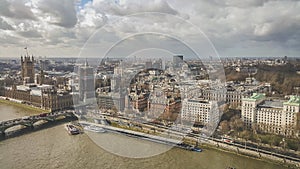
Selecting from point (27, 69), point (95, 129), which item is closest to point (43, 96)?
point (95, 129)

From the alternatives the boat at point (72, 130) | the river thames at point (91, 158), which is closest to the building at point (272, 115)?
the river thames at point (91, 158)

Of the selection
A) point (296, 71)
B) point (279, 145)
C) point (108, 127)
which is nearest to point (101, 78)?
point (108, 127)

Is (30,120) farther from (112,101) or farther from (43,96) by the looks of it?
(43,96)

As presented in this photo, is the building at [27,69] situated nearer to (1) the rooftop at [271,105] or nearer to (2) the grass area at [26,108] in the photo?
(2) the grass area at [26,108]

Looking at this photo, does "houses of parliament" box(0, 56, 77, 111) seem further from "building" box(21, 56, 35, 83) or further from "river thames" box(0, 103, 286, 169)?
"river thames" box(0, 103, 286, 169)

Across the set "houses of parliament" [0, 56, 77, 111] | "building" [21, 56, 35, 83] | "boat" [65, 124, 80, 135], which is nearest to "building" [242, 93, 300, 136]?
"boat" [65, 124, 80, 135]
